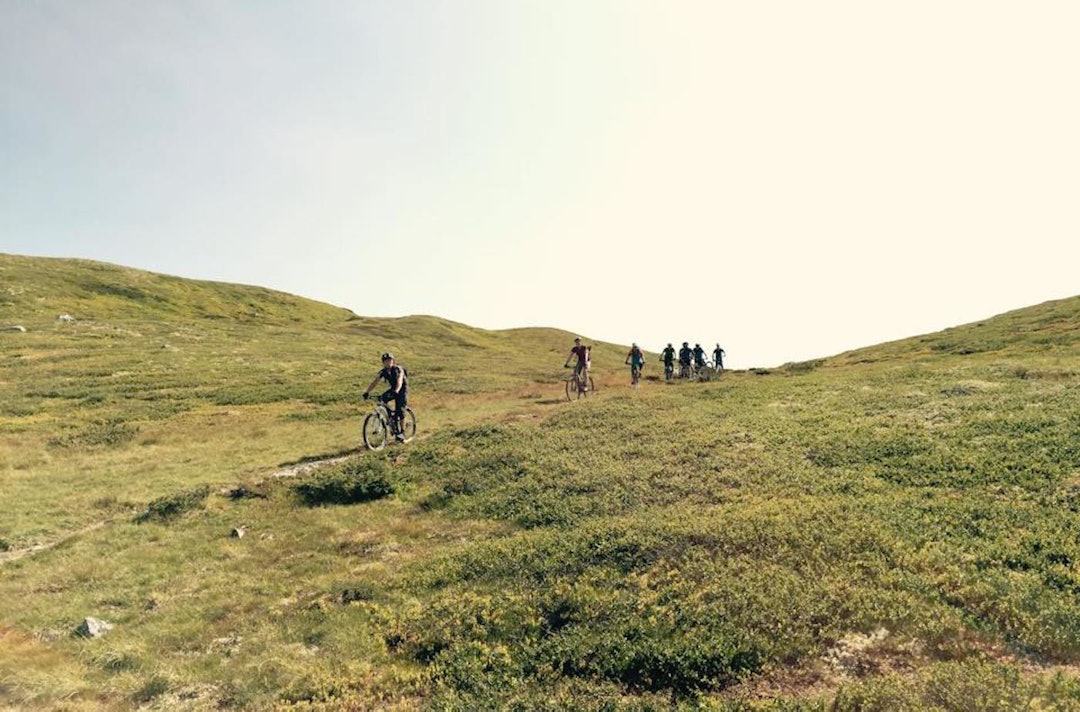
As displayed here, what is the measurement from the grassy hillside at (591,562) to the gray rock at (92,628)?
1.03ft

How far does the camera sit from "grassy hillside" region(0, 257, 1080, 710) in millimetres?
8820

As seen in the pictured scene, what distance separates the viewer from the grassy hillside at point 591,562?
8.82 m

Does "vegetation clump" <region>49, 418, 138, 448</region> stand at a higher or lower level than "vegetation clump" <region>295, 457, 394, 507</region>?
higher

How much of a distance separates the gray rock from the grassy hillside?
31 cm

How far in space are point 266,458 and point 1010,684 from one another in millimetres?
26932

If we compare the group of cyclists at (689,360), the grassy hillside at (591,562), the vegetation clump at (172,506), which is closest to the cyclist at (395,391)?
the grassy hillside at (591,562)

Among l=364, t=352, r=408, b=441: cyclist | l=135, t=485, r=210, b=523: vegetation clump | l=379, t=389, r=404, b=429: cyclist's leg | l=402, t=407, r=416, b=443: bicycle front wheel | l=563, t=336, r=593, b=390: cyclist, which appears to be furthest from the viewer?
l=563, t=336, r=593, b=390: cyclist

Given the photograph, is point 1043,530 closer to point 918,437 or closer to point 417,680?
point 918,437

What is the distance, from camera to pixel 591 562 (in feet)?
41.4

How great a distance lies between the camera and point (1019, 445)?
17141 mm

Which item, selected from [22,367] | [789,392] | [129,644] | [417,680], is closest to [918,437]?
[789,392]

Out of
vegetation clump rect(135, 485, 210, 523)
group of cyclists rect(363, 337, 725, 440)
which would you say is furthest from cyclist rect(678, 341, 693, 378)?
vegetation clump rect(135, 485, 210, 523)

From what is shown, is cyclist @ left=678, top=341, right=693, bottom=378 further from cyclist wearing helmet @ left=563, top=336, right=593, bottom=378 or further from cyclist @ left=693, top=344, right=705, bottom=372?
cyclist wearing helmet @ left=563, top=336, right=593, bottom=378

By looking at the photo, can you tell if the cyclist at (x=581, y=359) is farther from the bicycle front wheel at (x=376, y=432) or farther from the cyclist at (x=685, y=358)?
the cyclist at (x=685, y=358)
